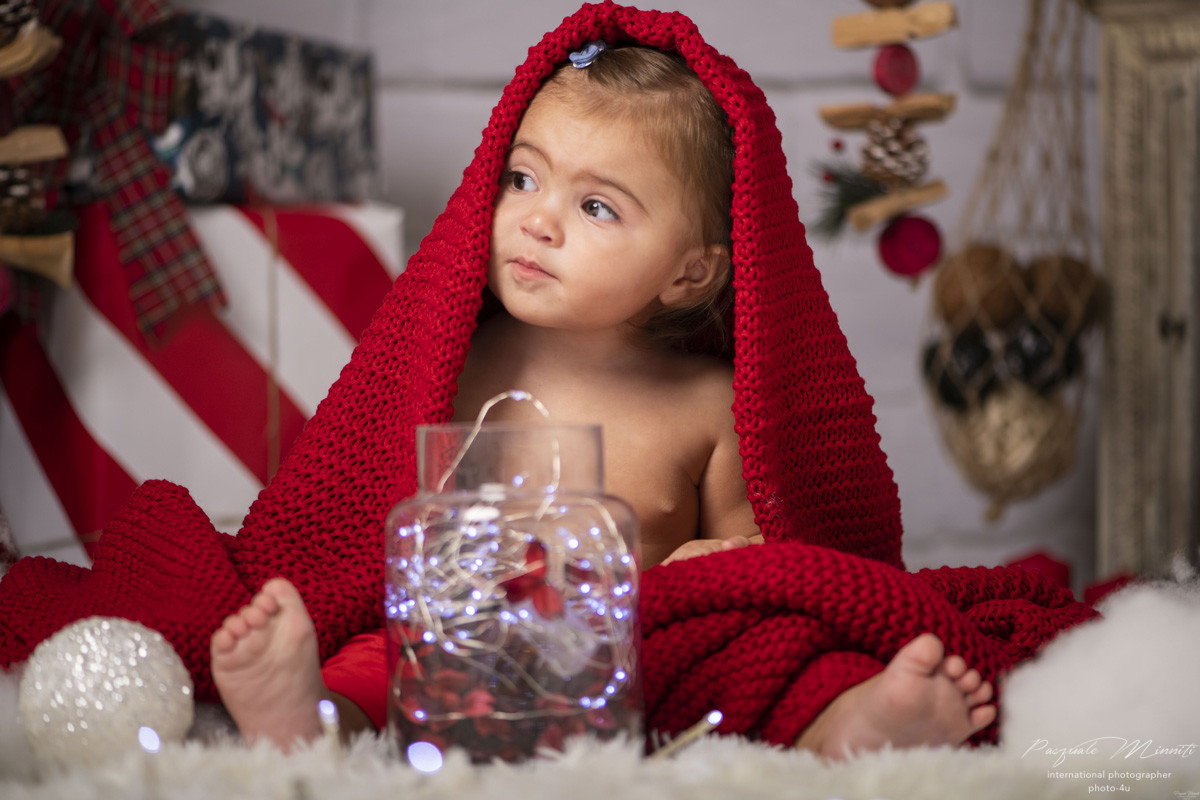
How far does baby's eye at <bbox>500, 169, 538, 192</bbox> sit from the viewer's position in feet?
3.00

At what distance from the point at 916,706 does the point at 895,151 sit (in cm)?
96

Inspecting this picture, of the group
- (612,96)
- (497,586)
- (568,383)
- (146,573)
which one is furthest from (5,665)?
(612,96)

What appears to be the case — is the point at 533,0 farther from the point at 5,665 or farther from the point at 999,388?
the point at 5,665

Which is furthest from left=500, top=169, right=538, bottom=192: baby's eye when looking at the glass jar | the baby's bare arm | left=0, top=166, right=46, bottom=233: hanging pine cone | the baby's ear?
left=0, top=166, right=46, bottom=233: hanging pine cone

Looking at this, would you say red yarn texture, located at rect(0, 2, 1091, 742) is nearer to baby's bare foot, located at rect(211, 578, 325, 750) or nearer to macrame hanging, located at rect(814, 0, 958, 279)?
baby's bare foot, located at rect(211, 578, 325, 750)

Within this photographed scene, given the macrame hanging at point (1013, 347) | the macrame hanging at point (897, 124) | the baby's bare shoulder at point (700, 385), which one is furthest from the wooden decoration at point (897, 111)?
the baby's bare shoulder at point (700, 385)

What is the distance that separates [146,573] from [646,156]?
47cm

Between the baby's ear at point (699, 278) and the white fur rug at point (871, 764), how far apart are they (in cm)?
44

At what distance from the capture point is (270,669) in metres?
0.60

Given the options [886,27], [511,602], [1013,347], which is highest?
[886,27]

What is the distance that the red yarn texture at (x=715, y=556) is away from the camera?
0.67m

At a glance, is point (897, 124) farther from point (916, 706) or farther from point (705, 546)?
point (916, 706)

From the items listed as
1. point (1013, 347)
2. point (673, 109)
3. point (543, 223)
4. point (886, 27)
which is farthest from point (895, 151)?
point (543, 223)

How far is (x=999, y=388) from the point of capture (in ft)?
5.76
